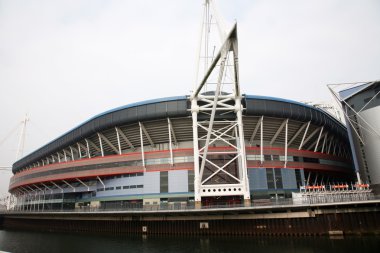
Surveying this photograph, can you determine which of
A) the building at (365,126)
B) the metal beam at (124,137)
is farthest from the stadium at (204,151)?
the building at (365,126)

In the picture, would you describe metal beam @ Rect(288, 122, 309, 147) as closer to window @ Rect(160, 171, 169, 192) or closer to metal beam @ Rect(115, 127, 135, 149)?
window @ Rect(160, 171, 169, 192)

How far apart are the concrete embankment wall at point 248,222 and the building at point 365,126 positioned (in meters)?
15.1

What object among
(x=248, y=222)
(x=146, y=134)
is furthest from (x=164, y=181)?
(x=248, y=222)

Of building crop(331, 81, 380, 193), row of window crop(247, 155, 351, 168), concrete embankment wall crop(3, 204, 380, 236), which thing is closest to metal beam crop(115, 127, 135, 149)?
concrete embankment wall crop(3, 204, 380, 236)

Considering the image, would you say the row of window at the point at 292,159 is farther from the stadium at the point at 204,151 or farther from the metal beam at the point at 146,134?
the metal beam at the point at 146,134

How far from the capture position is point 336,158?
58438mm

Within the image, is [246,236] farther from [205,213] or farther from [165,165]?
[165,165]

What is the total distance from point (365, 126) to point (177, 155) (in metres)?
33.9

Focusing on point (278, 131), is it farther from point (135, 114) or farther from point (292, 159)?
point (135, 114)

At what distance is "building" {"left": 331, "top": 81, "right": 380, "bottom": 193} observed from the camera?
4256cm

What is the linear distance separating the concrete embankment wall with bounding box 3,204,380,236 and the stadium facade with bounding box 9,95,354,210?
15.8 ft

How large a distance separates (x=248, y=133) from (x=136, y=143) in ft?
75.3

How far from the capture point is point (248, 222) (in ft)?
111

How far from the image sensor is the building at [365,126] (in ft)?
140
